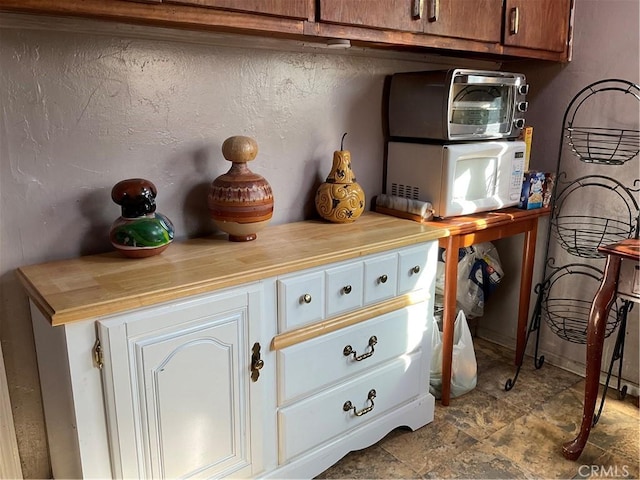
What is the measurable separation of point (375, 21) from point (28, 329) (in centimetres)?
135

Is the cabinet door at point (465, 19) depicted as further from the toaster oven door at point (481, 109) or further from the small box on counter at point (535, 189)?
A: the small box on counter at point (535, 189)

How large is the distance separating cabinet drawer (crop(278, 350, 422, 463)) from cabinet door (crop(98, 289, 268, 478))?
132mm

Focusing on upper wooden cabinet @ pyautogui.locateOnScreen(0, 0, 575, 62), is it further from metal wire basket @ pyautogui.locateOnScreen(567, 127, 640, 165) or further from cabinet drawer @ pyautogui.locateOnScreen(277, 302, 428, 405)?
cabinet drawer @ pyautogui.locateOnScreen(277, 302, 428, 405)

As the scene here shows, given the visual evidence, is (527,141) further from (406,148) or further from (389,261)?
(389,261)

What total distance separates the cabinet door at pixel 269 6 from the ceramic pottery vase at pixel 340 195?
0.54 meters

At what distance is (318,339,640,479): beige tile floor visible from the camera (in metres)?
1.79

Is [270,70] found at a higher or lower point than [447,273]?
higher

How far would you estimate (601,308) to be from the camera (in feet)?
5.68

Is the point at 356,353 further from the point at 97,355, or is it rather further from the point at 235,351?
the point at 97,355

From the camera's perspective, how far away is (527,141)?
7.37ft

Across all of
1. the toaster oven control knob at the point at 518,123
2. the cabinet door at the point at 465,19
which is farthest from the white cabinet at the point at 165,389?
the toaster oven control knob at the point at 518,123

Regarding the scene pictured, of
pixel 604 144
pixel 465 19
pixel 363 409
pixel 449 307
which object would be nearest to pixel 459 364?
pixel 449 307

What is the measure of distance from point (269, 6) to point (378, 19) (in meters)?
0.39

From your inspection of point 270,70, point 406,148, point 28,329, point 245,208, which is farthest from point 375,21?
point 28,329
